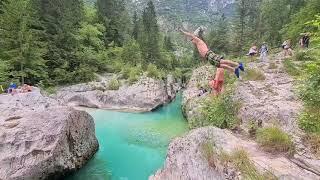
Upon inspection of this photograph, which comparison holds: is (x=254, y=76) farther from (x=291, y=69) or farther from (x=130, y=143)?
(x=130, y=143)

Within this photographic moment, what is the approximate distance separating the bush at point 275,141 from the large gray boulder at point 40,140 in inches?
380

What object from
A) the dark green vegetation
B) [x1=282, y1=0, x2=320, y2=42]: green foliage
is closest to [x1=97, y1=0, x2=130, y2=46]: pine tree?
the dark green vegetation

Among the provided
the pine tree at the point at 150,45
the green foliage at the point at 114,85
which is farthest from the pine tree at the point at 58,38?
the pine tree at the point at 150,45

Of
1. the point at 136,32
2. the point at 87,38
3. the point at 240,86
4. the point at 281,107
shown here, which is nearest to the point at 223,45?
the point at 136,32

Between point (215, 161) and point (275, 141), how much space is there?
1.81 m

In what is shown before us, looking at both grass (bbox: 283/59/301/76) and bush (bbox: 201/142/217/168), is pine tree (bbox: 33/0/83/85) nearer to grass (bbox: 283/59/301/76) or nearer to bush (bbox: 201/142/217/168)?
grass (bbox: 283/59/301/76)

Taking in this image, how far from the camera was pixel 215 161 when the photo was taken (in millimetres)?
10484

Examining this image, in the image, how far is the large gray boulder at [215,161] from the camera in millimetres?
9094

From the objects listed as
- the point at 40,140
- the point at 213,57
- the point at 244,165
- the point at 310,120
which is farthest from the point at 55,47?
the point at 244,165

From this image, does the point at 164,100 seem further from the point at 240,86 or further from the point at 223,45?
the point at 223,45

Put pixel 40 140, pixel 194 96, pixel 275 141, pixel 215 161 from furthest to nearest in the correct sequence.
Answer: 1. pixel 194 96
2. pixel 40 140
3. pixel 275 141
4. pixel 215 161

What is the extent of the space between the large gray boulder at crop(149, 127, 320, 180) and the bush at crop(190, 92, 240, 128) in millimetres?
1194

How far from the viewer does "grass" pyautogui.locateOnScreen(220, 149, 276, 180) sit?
28.6 ft

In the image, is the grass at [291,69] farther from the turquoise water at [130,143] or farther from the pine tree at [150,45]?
the pine tree at [150,45]
